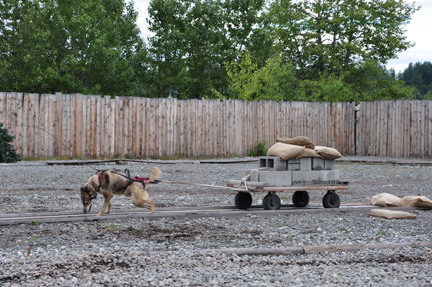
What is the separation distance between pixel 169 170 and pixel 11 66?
54.7ft

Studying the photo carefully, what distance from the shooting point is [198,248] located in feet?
17.1

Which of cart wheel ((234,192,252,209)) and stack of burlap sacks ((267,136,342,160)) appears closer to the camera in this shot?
stack of burlap sacks ((267,136,342,160))

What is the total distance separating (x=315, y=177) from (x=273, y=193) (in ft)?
2.12

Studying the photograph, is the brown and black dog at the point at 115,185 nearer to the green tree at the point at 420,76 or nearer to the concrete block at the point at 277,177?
the concrete block at the point at 277,177

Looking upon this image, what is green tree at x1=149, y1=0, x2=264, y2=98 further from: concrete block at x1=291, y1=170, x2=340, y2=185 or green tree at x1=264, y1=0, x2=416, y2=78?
concrete block at x1=291, y1=170, x2=340, y2=185

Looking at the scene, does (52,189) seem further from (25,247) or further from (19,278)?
(19,278)

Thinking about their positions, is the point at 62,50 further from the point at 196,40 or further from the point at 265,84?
the point at 265,84

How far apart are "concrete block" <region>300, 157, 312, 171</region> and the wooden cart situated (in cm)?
26

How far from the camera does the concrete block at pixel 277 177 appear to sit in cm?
725

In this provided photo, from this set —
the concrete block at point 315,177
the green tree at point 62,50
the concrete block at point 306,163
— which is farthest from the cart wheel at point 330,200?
the green tree at point 62,50

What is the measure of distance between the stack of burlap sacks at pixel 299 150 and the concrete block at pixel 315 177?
0.22 meters

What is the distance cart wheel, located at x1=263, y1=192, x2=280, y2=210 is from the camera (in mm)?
7320

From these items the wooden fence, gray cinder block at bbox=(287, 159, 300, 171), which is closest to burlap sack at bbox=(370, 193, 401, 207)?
gray cinder block at bbox=(287, 159, 300, 171)

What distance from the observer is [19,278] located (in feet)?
12.9
